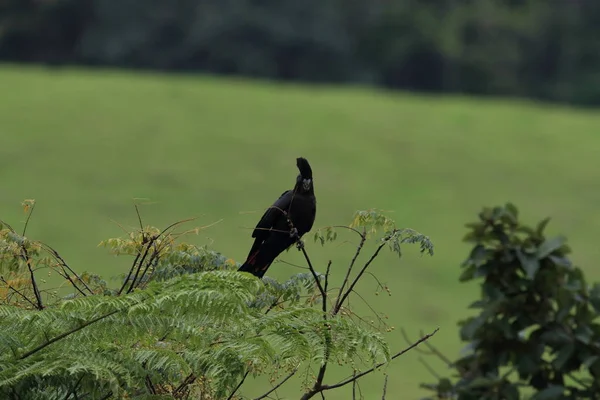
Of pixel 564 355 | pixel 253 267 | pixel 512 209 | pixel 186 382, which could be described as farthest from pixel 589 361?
pixel 253 267

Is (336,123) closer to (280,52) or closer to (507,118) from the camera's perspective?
(507,118)

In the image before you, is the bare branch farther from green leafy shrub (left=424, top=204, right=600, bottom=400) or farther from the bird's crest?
the bird's crest

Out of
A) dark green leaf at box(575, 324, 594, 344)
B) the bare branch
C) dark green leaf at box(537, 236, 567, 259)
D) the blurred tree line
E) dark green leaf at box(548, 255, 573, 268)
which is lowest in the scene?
the bare branch

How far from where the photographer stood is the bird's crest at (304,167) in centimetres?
578

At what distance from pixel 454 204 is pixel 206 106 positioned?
10.4 m

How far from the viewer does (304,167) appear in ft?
19.1

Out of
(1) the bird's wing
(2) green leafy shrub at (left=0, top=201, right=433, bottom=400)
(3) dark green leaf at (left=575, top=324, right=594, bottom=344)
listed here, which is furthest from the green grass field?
(3) dark green leaf at (left=575, top=324, right=594, bottom=344)

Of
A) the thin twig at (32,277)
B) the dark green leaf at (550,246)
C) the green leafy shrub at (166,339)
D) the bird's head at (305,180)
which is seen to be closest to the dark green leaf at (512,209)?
the dark green leaf at (550,246)

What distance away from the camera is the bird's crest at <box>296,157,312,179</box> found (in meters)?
5.78

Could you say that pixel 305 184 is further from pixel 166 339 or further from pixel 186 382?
pixel 186 382

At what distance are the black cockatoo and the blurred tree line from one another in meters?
47.9

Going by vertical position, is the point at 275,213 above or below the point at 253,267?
above

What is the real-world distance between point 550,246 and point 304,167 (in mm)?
3317

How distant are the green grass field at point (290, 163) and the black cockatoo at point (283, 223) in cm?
1511
